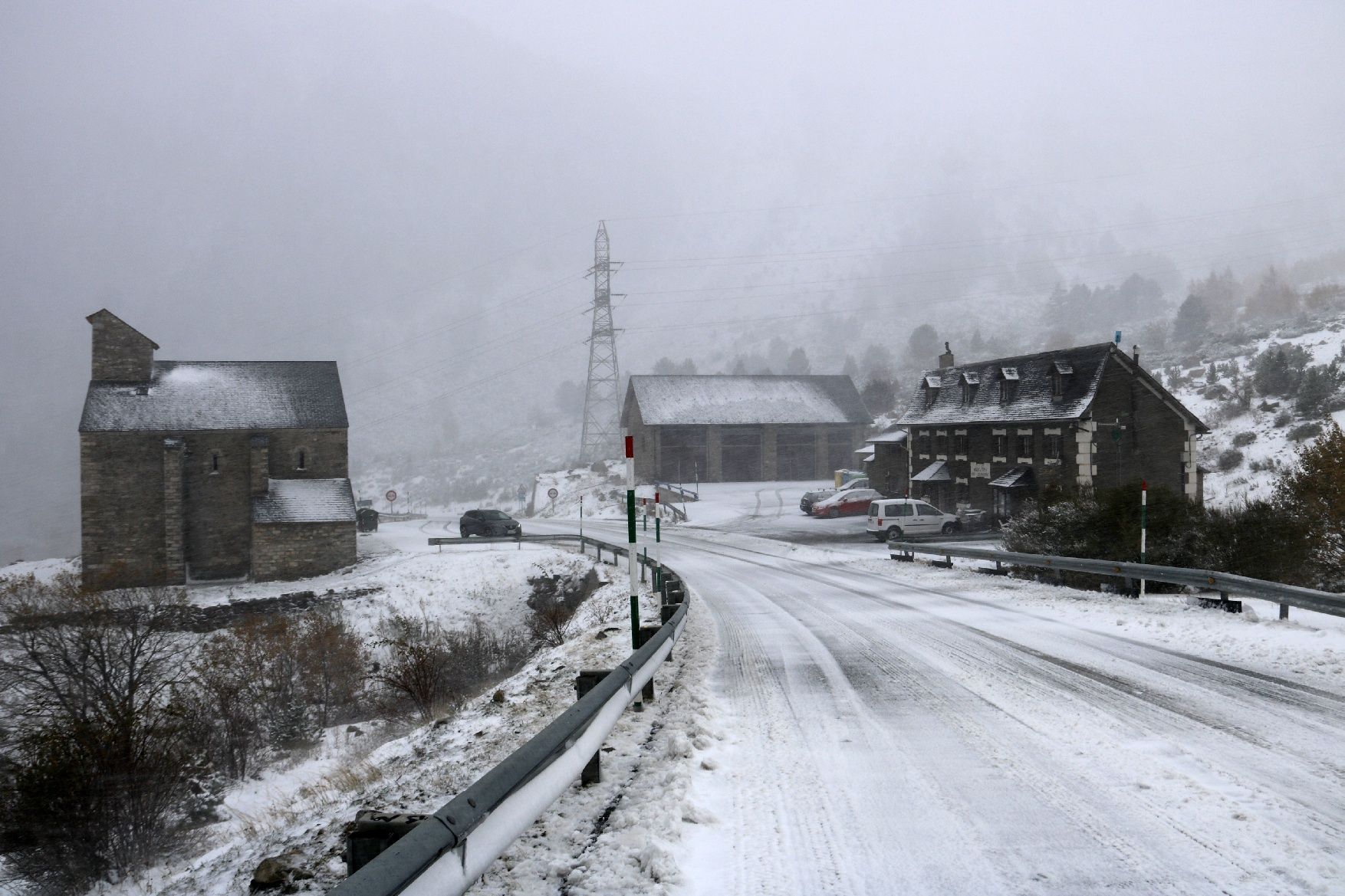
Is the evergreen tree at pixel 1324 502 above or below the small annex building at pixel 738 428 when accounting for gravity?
below

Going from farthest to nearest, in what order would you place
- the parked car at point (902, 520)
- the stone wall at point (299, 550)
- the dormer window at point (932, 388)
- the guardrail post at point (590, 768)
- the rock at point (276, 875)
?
the dormer window at point (932, 388), the stone wall at point (299, 550), the parked car at point (902, 520), the guardrail post at point (590, 768), the rock at point (276, 875)

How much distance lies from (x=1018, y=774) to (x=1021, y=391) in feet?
117

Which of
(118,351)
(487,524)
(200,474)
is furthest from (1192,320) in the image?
(118,351)

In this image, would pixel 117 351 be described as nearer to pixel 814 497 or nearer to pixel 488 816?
pixel 814 497

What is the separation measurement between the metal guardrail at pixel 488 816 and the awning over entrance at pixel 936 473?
37.3m

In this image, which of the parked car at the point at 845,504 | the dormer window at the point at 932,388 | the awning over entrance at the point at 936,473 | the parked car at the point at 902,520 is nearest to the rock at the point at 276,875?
the parked car at the point at 902,520

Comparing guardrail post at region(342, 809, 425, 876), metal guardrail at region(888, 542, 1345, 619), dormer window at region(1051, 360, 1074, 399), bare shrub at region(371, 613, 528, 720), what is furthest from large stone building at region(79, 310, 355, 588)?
guardrail post at region(342, 809, 425, 876)

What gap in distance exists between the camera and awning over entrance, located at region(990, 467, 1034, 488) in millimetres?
35531

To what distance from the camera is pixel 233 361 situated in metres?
45.9

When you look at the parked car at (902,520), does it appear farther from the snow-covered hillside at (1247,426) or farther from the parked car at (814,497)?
the parked car at (814,497)

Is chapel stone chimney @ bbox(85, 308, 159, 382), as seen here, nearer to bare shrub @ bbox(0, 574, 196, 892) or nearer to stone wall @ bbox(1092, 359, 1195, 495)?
bare shrub @ bbox(0, 574, 196, 892)

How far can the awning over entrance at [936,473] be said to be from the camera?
40.9 metres

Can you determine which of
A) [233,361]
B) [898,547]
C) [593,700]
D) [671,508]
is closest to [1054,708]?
[593,700]

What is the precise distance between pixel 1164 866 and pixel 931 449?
4027 centimetres
